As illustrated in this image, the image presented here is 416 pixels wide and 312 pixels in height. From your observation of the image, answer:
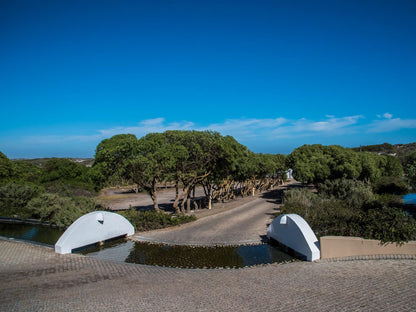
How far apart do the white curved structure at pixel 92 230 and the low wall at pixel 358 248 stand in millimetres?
7901

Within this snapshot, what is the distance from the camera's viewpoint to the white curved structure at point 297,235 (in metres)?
8.09

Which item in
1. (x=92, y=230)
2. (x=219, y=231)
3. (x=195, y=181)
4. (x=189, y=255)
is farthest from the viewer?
(x=195, y=181)

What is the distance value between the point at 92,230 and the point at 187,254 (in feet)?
12.5

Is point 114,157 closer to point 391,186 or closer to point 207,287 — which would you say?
point 207,287

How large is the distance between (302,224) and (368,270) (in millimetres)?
2292

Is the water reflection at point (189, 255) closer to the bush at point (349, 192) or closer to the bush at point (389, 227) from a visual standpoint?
the bush at point (389, 227)

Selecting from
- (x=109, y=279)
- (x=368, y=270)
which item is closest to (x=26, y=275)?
(x=109, y=279)

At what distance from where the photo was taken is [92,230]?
10.4 m

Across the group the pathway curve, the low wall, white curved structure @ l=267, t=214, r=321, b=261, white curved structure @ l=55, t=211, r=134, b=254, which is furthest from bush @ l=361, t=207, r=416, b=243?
white curved structure @ l=55, t=211, r=134, b=254

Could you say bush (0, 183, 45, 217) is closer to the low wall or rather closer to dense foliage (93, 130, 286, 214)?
dense foliage (93, 130, 286, 214)

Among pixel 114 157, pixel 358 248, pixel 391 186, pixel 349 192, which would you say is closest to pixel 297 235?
pixel 358 248

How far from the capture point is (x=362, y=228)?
868cm

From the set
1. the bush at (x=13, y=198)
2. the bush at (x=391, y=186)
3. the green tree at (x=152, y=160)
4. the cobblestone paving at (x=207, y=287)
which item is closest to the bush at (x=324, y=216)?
the cobblestone paving at (x=207, y=287)

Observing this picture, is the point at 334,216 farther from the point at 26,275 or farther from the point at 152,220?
the point at 26,275
